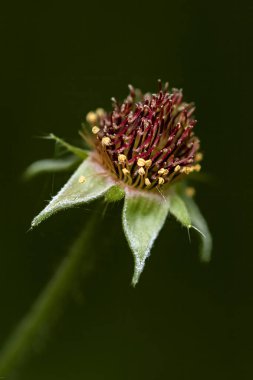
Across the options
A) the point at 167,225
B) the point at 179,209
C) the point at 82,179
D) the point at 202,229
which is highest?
the point at 82,179

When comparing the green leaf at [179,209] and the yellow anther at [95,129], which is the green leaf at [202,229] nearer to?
the green leaf at [179,209]

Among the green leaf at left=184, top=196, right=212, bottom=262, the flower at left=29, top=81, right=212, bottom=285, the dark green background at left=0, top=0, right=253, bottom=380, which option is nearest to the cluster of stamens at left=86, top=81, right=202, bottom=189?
the flower at left=29, top=81, right=212, bottom=285

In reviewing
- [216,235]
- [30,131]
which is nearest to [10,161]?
[30,131]

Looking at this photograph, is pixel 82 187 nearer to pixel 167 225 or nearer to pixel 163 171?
pixel 163 171

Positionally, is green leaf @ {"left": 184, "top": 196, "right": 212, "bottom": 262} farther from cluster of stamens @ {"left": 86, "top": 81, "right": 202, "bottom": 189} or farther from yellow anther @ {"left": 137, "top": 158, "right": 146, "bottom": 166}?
yellow anther @ {"left": 137, "top": 158, "right": 146, "bottom": 166}

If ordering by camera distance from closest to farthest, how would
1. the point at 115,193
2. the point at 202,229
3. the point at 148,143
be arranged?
1. the point at 115,193
2. the point at 148,143
3. the point at 202,229

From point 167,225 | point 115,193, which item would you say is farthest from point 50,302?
point 167,225
